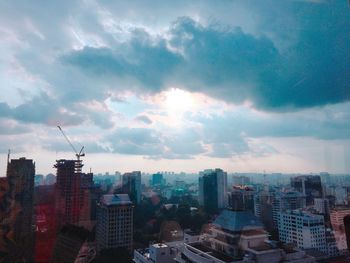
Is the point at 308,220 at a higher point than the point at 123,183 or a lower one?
lower

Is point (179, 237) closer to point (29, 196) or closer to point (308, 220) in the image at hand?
point (308, 220)

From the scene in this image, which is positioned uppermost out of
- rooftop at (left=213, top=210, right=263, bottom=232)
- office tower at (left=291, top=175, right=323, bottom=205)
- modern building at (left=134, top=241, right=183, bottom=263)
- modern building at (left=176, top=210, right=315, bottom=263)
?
office tower at (left=291, top=175, right=323, bottom=205)

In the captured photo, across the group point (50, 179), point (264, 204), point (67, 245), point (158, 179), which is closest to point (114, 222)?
point (50, 179)

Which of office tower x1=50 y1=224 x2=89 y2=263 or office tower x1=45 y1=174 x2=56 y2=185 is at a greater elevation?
office tower x1=45 y1=174 x2=56 y2=185

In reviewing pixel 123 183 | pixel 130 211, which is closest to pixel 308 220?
pixel 130 211

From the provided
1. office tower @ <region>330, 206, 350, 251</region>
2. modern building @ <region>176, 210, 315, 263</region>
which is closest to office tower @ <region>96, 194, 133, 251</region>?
modern building @ <region>176, 210, 315, 263</region>

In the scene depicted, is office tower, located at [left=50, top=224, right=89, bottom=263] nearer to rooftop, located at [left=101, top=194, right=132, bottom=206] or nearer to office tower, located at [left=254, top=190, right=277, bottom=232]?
rooftop, located at [left=101, top=194, right=132, bottom=206]

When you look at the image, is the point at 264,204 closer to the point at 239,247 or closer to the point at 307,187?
the point at 307,187
